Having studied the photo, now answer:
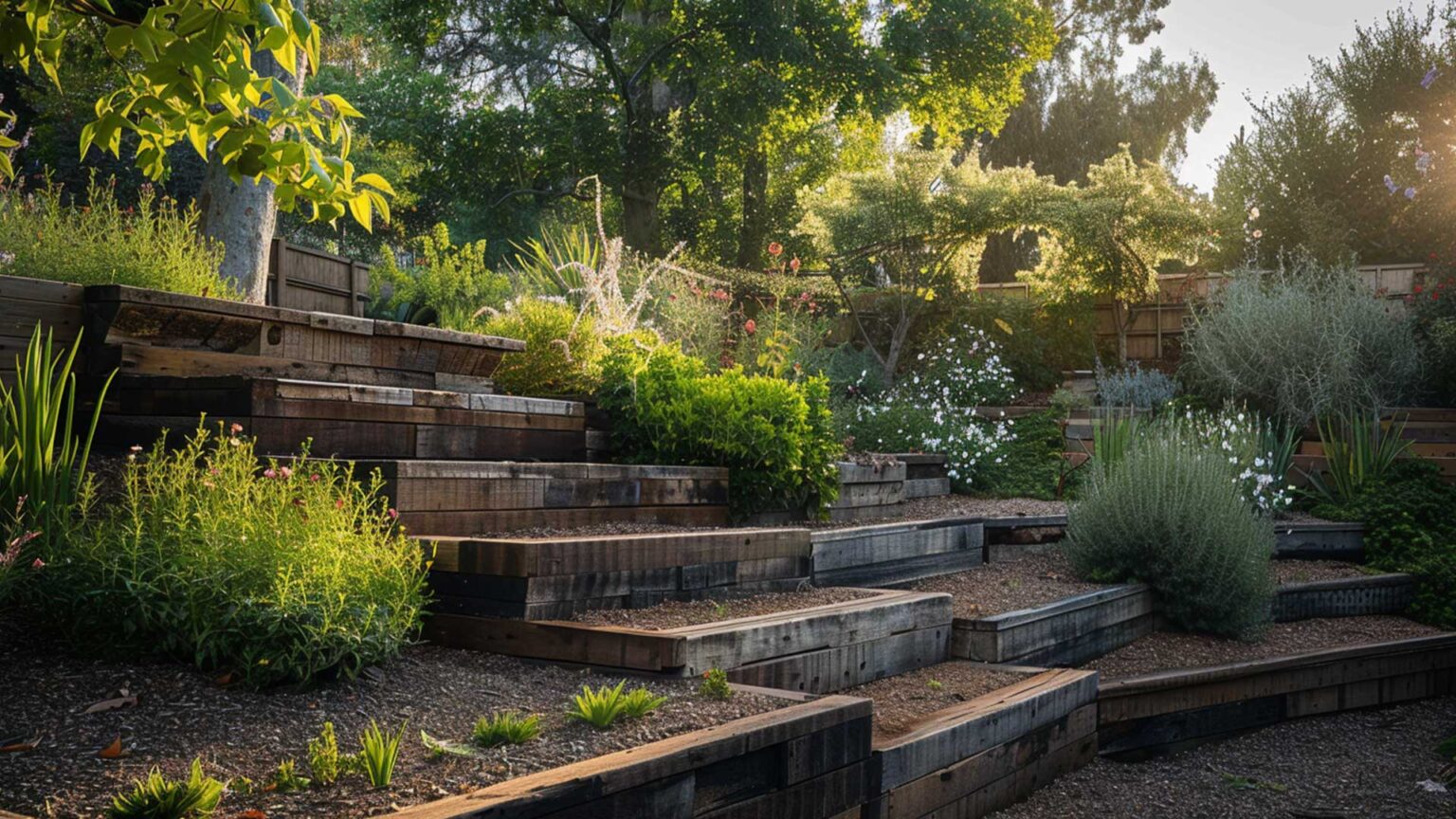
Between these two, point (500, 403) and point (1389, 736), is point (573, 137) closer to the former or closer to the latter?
point (500, 403)

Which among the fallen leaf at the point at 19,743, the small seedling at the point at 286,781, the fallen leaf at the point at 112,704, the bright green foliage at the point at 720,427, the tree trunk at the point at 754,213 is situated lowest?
the small seedling at the point at 286,781

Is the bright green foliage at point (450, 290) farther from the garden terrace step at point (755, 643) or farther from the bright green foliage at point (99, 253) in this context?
the garden terrace step at point (755, 643)

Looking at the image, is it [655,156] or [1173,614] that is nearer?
[1173,614]

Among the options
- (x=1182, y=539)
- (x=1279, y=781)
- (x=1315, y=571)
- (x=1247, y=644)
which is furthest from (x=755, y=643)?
(x=1315, y=571)

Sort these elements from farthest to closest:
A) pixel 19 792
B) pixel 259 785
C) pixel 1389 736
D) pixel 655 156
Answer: pixel 655 156 → pixel 1389 736 → pixel 259 785 → pixel 19 792

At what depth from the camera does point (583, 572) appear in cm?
403

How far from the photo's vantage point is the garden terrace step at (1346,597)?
711 cm

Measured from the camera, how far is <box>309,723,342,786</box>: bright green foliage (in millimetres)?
2518

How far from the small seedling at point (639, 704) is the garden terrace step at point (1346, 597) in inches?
204

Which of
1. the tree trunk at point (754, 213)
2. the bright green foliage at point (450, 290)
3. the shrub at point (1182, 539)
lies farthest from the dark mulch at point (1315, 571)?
the tree trunk at point (754, 213)

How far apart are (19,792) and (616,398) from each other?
3.82m

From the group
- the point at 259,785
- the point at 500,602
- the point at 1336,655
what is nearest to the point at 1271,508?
the point at 1336,655

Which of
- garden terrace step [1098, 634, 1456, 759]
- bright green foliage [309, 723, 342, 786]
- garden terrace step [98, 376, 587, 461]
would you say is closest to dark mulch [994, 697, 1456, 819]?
garden terrace step [1098, 634, 1456, 759]

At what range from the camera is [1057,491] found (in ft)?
31.0
